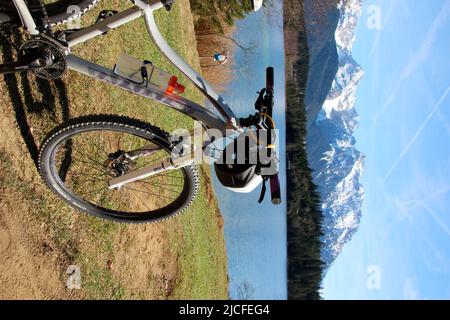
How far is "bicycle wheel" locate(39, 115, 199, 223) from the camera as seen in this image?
4.49 m

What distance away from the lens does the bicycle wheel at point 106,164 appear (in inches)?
177

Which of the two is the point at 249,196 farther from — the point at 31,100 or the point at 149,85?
the point at 149,85

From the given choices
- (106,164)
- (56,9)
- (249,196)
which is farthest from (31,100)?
(249,196)

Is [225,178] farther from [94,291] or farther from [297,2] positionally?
[297,2]

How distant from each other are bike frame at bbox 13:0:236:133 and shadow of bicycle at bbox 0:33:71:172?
4.01 feet

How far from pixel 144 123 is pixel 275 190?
59.1 inches

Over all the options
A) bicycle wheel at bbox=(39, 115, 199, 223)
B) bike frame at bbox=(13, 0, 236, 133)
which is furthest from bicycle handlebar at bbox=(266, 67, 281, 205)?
bicycle wheel at bbox=(39, 115, 199, 223)

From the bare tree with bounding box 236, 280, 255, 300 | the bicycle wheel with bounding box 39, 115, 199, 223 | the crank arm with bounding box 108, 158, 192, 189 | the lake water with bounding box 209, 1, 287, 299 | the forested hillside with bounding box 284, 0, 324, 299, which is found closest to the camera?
the bicycle wheel with bounding box 39, 115, 199, 223

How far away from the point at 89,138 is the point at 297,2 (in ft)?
54.6

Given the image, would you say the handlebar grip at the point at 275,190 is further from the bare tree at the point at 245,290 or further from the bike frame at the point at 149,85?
the bare tree at the point at 245,290

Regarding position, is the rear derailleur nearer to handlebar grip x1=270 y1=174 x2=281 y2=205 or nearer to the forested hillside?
handlebar grip x1=270 y1=174 x2=281 y2=205

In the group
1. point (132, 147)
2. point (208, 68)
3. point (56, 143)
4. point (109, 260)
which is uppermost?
point (208, 68)
